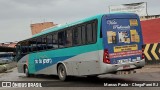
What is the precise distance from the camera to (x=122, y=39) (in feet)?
48.6

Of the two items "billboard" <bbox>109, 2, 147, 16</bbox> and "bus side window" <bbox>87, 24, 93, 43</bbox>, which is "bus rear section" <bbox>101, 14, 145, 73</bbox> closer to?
"bus side window" <bbox>87, 24, 93, 43</bbox>

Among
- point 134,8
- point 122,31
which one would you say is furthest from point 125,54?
point 134,8

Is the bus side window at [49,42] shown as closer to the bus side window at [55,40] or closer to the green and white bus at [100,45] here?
the bus side window at [55,40]

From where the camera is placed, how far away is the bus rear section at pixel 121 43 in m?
14.3

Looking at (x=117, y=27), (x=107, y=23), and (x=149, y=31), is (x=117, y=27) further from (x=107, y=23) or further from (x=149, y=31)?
(x=149, y=31)

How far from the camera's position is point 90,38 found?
15.2 m

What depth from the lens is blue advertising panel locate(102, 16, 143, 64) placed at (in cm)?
1445

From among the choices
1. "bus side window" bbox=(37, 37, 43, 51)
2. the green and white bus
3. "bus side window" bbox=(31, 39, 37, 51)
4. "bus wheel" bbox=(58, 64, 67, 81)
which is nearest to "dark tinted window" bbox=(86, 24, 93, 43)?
the green and white bus

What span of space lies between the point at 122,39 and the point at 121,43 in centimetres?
20

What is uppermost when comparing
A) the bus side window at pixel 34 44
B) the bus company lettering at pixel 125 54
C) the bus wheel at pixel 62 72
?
the bus side window at pixel 34 44

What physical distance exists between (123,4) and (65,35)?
26.9 m

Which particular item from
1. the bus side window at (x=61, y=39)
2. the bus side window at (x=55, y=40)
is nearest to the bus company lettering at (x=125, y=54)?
the bus side window at (x=61, y=39)

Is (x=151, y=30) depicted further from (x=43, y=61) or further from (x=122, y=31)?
(x=122, y=31)

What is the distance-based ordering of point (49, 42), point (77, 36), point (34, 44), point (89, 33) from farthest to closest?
point (34, 44)
point (49, 42)
point (77, 36)
point (89, 33)
